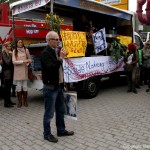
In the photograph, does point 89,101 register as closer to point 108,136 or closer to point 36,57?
point 36,57

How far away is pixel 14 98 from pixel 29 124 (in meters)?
2.92

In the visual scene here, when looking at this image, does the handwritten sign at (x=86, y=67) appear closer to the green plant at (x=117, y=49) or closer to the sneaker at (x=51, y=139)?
the green plant at (x=117, y=49)

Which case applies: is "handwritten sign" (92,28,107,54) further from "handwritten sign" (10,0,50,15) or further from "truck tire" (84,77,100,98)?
"handwritten sign" (10,0,50,15)

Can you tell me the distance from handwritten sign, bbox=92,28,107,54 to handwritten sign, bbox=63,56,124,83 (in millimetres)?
283

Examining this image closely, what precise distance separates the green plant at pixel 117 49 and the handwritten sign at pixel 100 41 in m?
0.53

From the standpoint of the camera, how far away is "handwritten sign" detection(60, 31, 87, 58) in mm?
7250

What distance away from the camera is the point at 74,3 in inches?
291

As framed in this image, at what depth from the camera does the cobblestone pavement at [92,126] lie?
4574 millimetres

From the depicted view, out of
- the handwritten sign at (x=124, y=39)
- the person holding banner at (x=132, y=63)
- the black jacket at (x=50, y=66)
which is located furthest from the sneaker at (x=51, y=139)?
the handwritten sign at (x=124, y=39)

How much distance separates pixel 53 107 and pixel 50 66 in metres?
0.72

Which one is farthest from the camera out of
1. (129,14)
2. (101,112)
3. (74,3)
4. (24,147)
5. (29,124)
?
(129,14)

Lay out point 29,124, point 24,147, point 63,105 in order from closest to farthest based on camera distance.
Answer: point 24,147, point 63,105, point 29,124

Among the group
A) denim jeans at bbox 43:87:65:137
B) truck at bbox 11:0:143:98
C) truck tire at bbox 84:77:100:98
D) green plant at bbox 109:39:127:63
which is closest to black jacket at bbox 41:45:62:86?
denim jeans at bbox 43:87:65:137

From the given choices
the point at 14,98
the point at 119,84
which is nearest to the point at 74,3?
the point at 14,98
